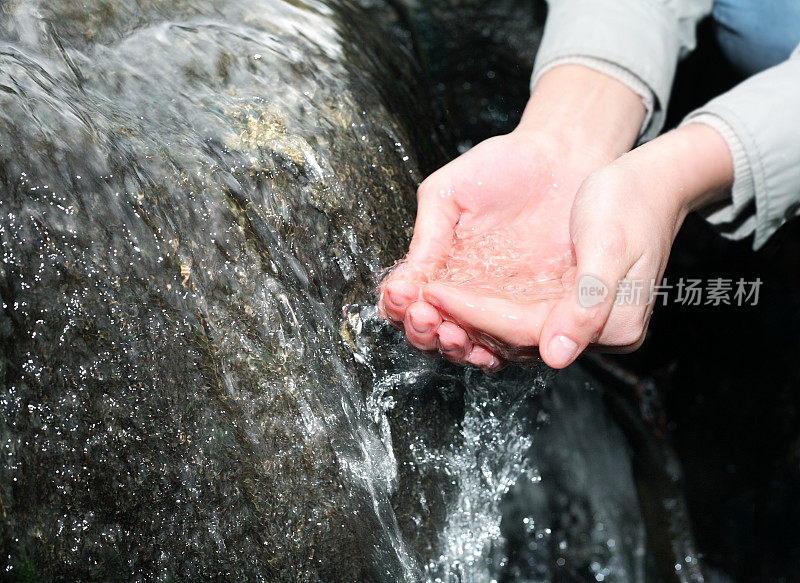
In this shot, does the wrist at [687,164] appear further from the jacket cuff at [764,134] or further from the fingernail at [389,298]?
the fingernail at [389,298]

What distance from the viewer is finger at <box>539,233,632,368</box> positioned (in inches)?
57.4

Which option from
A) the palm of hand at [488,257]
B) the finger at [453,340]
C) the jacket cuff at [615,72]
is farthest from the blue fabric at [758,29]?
the finger at [453,340]

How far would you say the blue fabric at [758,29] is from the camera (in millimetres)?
2264

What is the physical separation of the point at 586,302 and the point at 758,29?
1503mm

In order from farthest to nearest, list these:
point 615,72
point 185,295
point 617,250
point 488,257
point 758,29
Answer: point 758,29
point 615,72
point 488,257
point 617,250
point 185,295

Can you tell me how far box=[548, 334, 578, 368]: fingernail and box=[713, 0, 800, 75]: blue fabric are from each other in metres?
1.55

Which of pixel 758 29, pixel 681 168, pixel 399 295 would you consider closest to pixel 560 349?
pixel 399 295

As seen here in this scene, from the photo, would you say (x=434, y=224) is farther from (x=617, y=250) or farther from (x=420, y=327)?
(x=617, y=250)

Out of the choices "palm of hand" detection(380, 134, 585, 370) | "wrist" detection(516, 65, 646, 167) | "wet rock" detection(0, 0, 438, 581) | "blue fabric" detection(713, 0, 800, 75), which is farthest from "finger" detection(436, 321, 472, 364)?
"blue fabric" detection(713, 0, 800, 75)

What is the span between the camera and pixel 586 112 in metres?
2.04

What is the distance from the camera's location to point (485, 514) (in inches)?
82.3

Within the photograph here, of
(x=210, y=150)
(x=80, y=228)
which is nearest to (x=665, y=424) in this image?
(x=210, y=150)

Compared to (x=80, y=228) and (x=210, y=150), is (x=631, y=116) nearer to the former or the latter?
(x=210, y=150)

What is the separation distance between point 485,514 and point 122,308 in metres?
1.26
